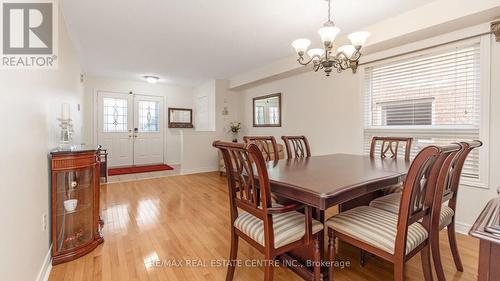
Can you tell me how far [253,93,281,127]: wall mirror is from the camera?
4.87 m

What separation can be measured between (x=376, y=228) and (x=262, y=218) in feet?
2.15

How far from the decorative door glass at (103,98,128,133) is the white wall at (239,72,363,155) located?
3.93 meters

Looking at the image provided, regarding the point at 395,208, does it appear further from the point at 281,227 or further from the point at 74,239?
the point at 74,239

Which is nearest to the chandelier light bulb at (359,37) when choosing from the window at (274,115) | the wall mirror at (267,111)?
the wall mirror at (267,111)

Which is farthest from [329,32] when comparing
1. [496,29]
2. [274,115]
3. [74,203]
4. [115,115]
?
[115,115]

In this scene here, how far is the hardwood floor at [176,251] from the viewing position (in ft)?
5.61

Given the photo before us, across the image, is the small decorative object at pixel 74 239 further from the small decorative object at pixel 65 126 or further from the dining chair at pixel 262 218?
the dining chair at pixel 262 218

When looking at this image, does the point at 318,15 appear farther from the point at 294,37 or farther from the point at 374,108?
the point at 374,108

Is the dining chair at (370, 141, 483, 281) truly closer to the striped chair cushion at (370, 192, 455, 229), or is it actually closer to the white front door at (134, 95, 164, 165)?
the striped chair cushion at (370, 192, 455, 229)

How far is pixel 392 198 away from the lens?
6.12 ft

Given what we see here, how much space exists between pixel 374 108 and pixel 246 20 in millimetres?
2082

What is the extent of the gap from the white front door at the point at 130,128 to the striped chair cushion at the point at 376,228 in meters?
6.02

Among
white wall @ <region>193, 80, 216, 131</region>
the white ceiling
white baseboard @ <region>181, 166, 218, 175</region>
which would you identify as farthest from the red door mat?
the white ceiling

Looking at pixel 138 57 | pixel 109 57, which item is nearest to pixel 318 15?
pixel 138 57
